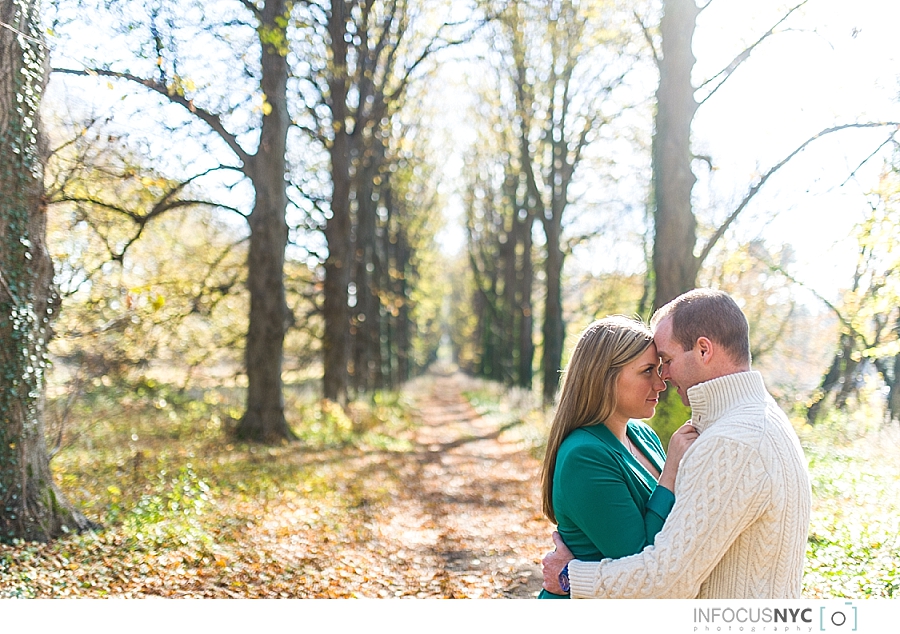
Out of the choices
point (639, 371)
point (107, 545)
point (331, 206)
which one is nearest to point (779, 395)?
point (639, 371)

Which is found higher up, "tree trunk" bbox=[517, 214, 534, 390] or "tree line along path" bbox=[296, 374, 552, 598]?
"tree trunk" bbox=[517, 214, 534, 390]

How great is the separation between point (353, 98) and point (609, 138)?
599 centimetres

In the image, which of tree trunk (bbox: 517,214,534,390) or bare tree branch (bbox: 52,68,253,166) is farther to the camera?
tree trunk (bbox: 517,214,534,390)

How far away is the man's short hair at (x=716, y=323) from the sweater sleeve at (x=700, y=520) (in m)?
0.38

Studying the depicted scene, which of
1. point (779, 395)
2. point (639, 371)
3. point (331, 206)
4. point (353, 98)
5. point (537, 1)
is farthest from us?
point (353, 98)

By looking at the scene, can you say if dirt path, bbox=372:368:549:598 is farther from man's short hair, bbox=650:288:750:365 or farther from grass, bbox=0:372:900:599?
man's short hair, bbox=650:288:750:365

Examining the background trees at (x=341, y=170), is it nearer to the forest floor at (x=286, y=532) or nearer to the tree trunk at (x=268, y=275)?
the tree trunk at (x=268, y=275)

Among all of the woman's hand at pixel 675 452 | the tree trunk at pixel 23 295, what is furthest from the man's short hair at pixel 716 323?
the tree trunk at pixel 23 295

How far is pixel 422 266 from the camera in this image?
116ft

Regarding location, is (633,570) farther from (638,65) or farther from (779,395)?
(638,65)

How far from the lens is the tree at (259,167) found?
9.41 meters

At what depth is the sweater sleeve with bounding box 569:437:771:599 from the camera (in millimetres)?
2443

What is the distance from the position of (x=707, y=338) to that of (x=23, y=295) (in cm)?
540

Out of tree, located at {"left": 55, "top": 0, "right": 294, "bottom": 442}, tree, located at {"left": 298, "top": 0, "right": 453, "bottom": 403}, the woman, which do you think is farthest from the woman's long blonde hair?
tree, located at {"left": 298, "top": 0, "right": 453, "bottom": 403}
